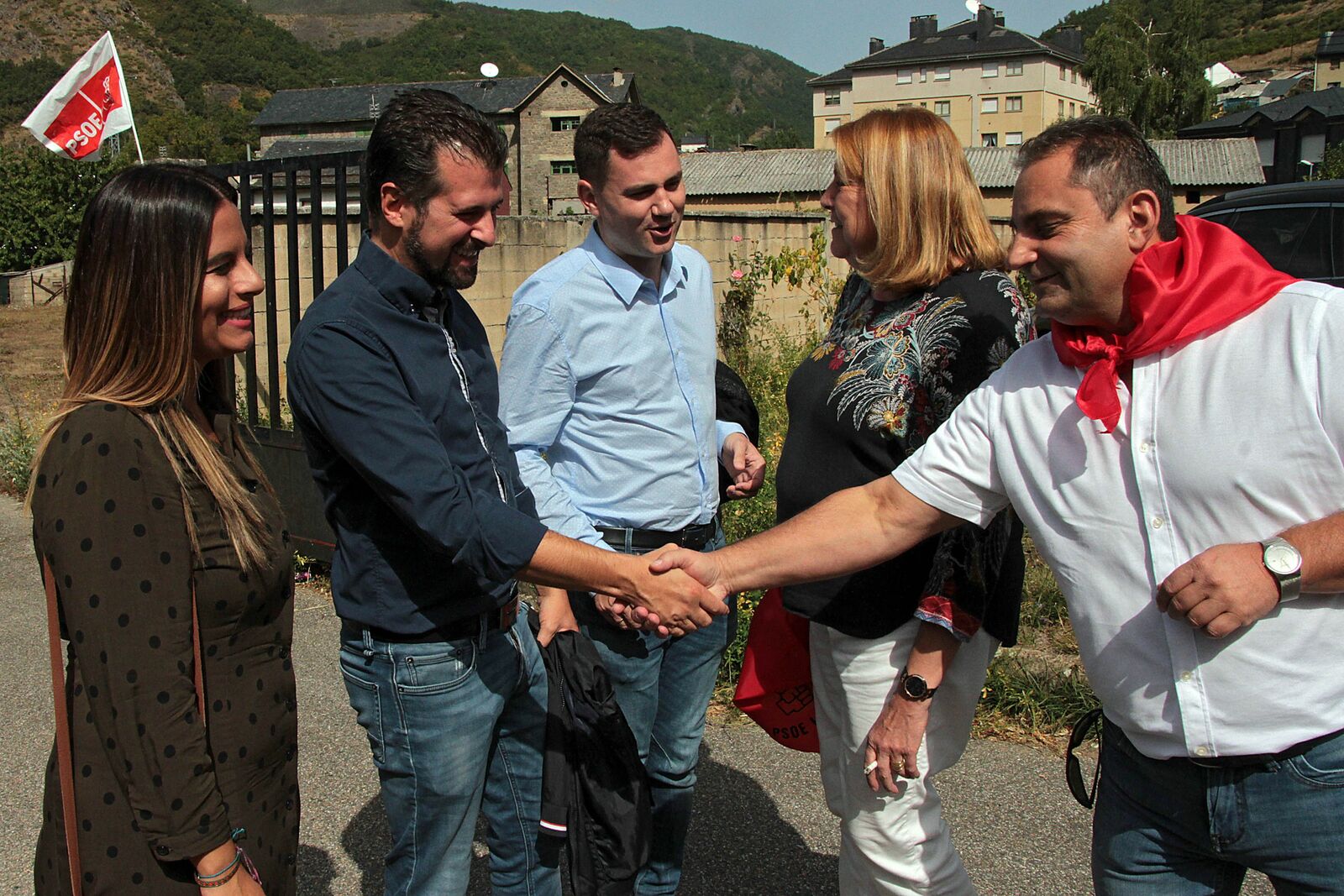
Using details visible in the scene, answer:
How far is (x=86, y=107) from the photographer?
9586mm

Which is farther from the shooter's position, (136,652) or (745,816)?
(745,816)

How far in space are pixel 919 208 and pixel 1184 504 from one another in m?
0.89

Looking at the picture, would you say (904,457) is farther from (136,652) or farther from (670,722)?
(136,652)

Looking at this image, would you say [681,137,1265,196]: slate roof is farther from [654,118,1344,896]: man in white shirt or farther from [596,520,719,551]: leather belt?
[654,118,1344,896]: man in white shirt

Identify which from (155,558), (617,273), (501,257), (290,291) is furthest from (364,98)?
(155,558)

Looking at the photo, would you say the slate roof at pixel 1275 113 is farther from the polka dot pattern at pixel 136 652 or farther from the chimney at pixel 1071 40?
the polka dot pattern at pixel 136 652

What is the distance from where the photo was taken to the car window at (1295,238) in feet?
23.0

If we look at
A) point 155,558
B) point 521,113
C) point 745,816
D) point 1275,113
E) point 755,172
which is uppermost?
point 521,113

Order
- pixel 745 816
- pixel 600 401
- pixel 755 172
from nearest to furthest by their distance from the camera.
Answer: pixel 600 401
pixel 745 816
pixel 755 172

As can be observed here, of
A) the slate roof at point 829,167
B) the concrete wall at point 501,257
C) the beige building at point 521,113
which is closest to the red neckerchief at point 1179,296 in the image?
the concrete wall at point 501,257

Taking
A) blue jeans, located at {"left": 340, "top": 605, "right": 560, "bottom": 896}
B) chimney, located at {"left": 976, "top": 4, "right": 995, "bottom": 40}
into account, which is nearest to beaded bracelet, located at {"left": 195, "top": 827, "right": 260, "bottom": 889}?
blue jeans, located at {"left": 340, "top": 605, "right": 560, "bottom": 896}

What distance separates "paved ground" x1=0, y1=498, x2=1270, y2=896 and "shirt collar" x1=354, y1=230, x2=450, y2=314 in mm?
1852

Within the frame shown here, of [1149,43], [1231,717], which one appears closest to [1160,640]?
[1231,717]

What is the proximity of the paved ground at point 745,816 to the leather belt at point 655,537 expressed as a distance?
1.09m
